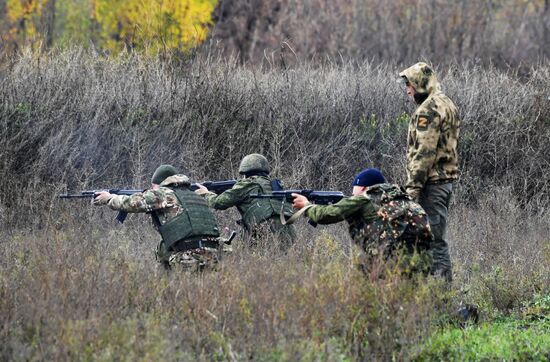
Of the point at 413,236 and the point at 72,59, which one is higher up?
the point at 413,236

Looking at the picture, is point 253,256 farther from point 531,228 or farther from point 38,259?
point 531,228

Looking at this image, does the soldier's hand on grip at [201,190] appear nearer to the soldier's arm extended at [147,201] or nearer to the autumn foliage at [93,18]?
the soldier's arm extended at [147,201]

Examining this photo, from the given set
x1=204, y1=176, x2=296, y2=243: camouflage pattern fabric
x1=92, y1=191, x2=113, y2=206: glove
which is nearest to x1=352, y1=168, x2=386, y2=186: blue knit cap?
x1=204, y1=176, x2=296, y2=243: camouflage pattern fabric

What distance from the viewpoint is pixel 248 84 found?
16.0 m

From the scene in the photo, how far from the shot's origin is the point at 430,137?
8898mm

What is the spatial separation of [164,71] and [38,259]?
7723 mm

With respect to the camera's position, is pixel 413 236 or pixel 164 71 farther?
pixel 164 71

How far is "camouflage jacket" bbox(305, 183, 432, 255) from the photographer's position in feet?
26.4

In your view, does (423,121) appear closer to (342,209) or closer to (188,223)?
(342,209)

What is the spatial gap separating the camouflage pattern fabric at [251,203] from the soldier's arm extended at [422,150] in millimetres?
1963

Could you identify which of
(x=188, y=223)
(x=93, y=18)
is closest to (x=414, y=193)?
(x=188, y=223)

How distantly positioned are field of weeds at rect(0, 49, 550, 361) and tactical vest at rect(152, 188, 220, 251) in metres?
0.32

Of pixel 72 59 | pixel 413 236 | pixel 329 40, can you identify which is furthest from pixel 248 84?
pixel 329 40

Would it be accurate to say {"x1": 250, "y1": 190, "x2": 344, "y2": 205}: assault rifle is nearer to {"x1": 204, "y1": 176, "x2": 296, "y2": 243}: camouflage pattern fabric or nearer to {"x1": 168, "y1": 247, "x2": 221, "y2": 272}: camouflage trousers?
{"x1": 168, "y1": 247, "x2": 221, "y2": 272}: camouflage trousers
